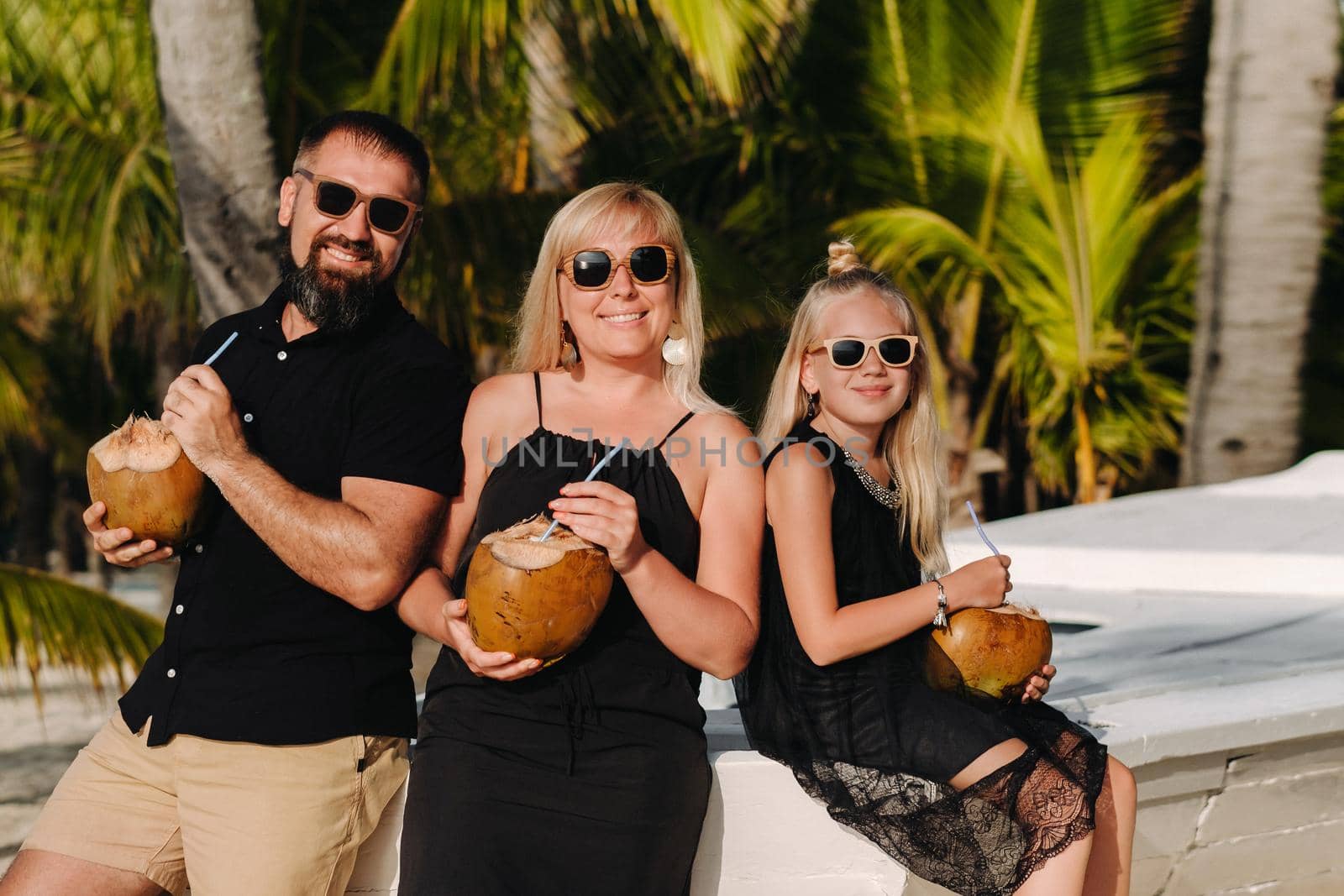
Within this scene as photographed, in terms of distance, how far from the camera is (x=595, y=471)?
2.26 metres

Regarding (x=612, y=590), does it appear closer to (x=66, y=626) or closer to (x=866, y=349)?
(x=866, y=349)

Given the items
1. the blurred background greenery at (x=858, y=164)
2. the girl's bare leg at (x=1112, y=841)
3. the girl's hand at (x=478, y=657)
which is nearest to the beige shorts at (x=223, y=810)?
the girl's hand at (x=478, y=657)

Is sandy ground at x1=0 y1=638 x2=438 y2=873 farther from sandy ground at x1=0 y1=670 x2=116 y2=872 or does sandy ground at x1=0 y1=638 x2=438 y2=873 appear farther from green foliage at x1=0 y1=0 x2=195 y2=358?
green foliage at x1=0 y1=0 x2=195 y2=358

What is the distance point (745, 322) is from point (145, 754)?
4.43 metres

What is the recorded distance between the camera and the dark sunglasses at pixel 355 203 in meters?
2.43

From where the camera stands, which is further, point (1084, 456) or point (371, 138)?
point (1084, 456)

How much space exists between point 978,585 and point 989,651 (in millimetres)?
123

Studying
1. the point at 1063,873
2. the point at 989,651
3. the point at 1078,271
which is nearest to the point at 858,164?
the point at 1078,271

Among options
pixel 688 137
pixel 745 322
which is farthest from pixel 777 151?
pixel 745 322

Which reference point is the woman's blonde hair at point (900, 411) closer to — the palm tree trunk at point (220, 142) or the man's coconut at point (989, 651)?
the man's coconut at point (989, 651)

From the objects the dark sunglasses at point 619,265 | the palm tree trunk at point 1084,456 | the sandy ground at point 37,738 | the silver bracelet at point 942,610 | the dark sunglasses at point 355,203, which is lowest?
the sandy ground at point 37,738

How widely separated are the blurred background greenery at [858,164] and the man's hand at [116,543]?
448 centimetres

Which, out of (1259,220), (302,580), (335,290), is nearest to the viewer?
(302,580)

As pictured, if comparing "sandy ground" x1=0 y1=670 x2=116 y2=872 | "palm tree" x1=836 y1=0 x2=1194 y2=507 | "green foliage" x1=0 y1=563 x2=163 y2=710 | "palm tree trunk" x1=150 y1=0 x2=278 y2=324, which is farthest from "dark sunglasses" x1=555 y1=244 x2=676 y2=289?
"palm tree" x1=836 y1=0 x2=1194 y2=507
